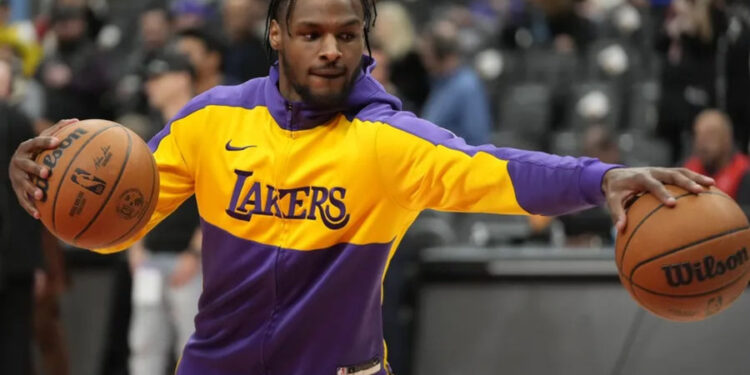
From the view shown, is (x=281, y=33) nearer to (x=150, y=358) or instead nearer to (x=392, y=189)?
(x=392, y=189)

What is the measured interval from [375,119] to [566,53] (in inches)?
308

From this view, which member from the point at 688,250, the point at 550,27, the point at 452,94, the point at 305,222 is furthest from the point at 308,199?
the point at 550,27

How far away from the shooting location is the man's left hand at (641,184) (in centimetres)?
343

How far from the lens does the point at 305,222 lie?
156 inches

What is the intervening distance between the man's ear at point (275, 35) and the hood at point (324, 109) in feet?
0.55

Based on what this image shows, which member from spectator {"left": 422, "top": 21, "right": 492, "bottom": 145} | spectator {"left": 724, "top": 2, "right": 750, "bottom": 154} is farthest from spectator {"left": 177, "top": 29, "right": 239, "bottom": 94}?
spectator {"left": 724, "top": 2, "right": 750, "bottom": 154}

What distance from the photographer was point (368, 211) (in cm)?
397

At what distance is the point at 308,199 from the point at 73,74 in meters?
7.36

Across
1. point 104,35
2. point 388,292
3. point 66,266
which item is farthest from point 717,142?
point 104,35

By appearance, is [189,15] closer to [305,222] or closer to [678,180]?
[305,222]

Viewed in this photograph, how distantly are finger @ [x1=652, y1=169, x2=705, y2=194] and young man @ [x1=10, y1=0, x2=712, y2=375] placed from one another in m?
0.58

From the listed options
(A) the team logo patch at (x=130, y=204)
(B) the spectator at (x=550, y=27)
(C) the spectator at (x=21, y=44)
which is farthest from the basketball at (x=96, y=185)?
(B) the spectator at (x=550, y=27)

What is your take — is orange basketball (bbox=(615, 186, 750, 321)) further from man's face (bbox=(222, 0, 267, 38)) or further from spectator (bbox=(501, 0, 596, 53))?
spectator (bbox=(501, 0, 596, 53))

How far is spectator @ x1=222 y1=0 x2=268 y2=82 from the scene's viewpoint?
966cm
